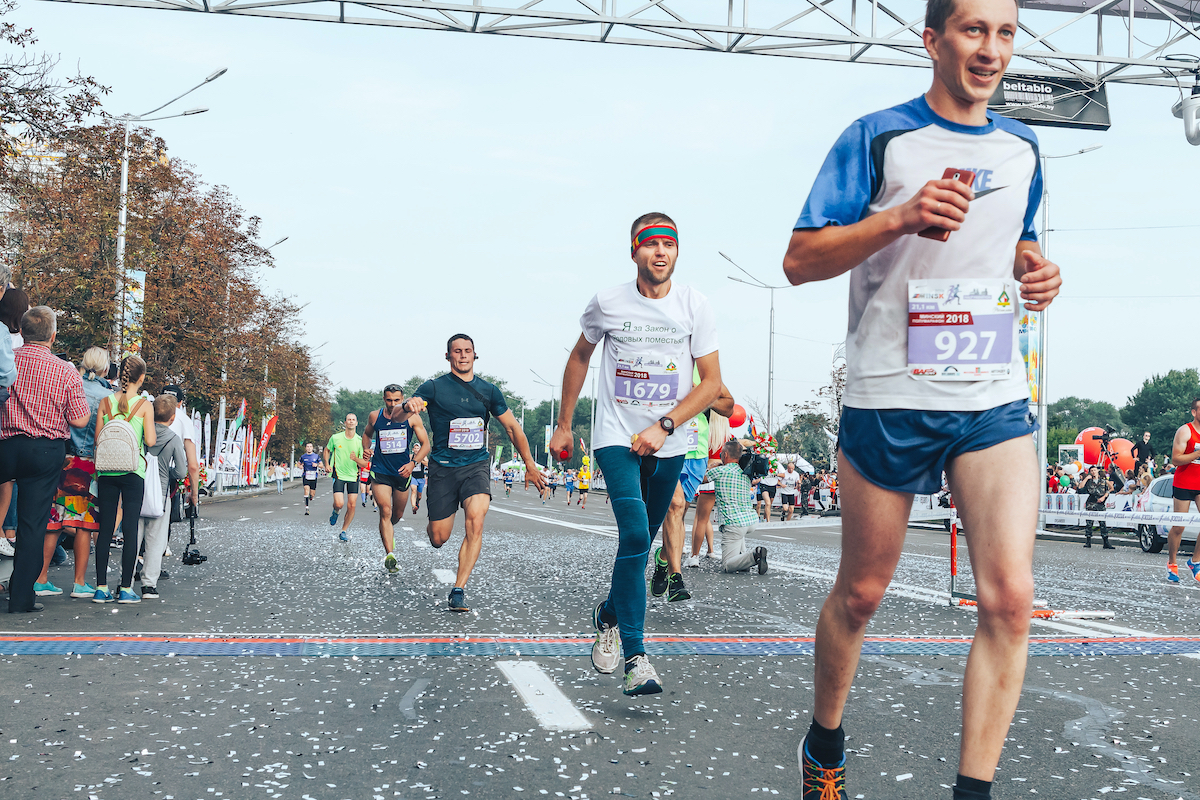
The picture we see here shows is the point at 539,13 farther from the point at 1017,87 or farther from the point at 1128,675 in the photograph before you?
the point at 1128,675

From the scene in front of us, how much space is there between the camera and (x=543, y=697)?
191 inches

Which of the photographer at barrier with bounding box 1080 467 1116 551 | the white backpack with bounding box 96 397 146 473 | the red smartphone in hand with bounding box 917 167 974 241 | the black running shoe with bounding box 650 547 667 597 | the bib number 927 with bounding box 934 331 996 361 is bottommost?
the black running shoe with bounding box 650 547 667 597

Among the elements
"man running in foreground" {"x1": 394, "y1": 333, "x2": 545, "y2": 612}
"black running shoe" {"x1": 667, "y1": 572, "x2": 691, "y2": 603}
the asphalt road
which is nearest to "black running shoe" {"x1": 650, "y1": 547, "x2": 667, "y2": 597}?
"black running shoe" {"x1": 667, "y1": 572, "x2": 691, "y2": 603}

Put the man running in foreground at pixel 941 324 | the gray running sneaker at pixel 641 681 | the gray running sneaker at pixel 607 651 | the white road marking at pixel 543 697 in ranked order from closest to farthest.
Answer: the man running in foreground at pixel 941 324 < the white road marking at pixel 543 697 < the gray running sneaker at pixel 641 681 < the gray running sneaker at pixel 607 651

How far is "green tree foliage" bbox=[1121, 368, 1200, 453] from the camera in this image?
90.7 metres

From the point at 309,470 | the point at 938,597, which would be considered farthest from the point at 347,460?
the point at 309,470

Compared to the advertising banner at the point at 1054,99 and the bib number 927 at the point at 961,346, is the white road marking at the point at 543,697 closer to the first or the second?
the bib number 927 at the point at 961,346

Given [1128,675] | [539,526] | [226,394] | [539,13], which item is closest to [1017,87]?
[539,13]

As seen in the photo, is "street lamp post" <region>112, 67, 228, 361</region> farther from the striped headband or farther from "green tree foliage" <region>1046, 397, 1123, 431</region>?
"green tree foliage" <region>1046, 397, 1123, 431</region>

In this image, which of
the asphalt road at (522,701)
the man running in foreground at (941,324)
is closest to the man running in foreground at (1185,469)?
the asphalt road at (522,701)

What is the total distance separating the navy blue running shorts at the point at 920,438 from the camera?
284cm

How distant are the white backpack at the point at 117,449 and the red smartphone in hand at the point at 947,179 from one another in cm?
674

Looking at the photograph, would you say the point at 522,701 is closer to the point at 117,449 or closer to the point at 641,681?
the point at 641,681

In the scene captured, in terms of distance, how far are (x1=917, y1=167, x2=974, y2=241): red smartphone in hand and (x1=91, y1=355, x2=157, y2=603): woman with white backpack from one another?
6.76m
